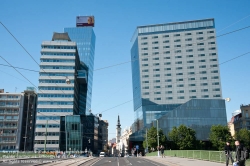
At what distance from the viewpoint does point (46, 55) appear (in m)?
111

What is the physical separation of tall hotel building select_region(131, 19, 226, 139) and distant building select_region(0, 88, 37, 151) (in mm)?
62693

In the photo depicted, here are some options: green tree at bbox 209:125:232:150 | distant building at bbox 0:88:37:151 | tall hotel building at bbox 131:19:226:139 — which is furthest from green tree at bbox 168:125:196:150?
tall hotel building at bbox 131:19:226:139

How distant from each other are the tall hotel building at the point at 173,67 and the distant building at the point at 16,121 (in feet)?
206

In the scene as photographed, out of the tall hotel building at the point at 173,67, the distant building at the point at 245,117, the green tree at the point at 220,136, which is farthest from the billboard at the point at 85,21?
the green tree at the point at 220,136

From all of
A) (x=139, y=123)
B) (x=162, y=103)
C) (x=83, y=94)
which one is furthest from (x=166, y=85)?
(x=83, y=94)

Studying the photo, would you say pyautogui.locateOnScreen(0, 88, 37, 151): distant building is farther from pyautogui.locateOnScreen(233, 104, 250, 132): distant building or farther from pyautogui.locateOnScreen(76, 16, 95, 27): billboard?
pyautogui.locateOnScreen(233, 104, 250, 132): distant building

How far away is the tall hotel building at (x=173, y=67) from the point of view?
5881 inches

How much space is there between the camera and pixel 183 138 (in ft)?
257

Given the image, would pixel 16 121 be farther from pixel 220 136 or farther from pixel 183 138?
pixel 220 136

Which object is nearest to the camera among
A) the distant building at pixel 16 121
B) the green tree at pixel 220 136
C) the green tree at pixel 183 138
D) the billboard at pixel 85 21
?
the green tree at pixel 220 136

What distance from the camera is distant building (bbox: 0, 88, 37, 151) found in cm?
9725

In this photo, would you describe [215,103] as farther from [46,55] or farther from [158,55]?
[46,55]

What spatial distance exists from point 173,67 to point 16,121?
95.6m

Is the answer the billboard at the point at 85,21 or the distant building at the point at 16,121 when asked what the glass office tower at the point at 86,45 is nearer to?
the billboard at the point at 85,21
